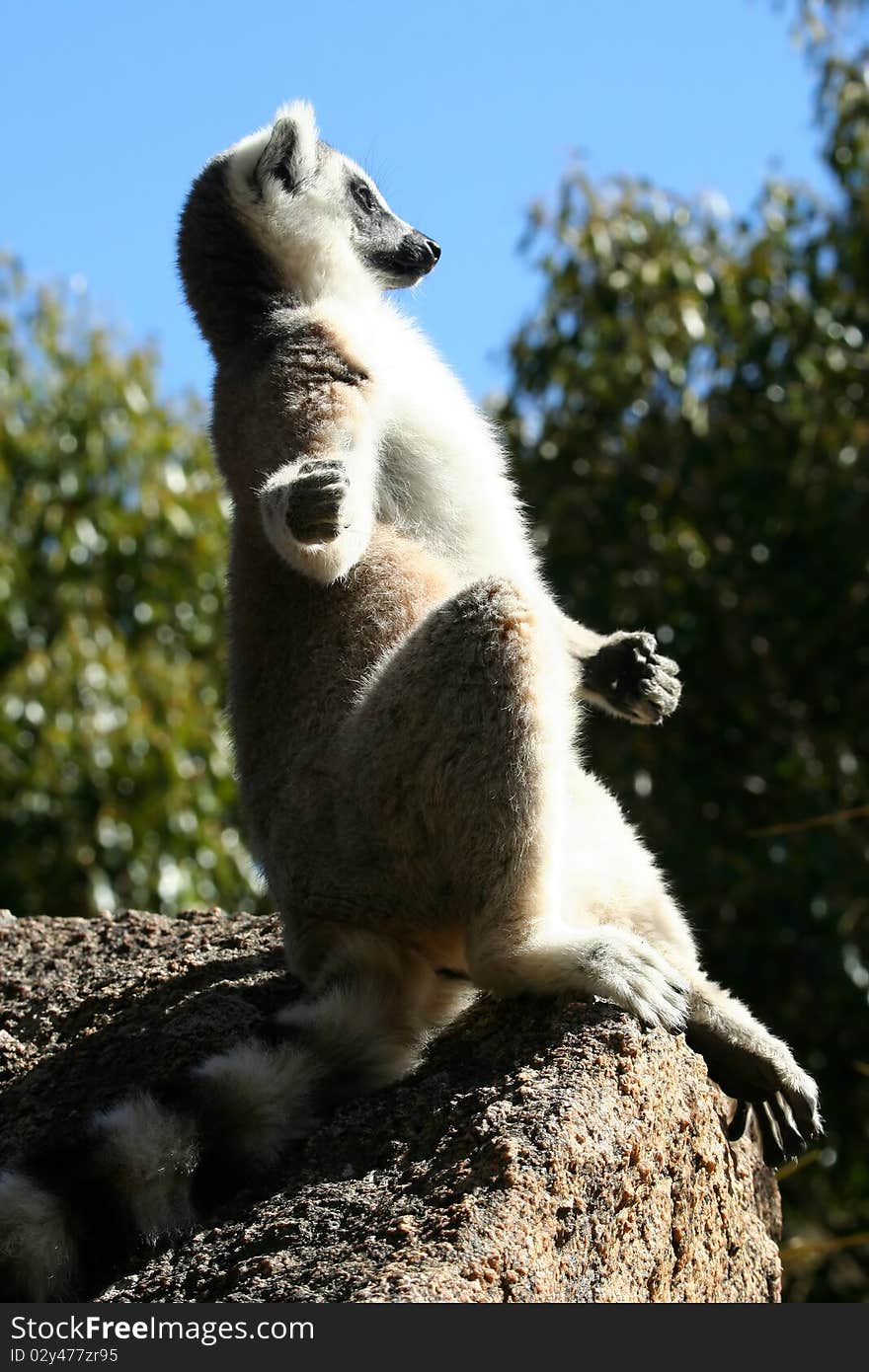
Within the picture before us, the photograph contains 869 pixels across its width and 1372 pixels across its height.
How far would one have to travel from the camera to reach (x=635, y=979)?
3457 mm

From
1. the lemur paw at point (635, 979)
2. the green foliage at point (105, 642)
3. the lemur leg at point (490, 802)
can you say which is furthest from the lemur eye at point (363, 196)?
the green foliage at point (105, 642)

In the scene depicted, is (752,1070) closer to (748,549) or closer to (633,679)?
(633,679)

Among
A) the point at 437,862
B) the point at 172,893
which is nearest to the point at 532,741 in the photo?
the point at 437,862

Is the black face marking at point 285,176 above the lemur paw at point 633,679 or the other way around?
above

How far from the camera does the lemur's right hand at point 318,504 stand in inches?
142

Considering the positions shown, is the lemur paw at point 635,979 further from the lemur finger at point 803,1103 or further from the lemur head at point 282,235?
the lemur head at point 282,235

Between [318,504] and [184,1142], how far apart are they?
60.7 inches

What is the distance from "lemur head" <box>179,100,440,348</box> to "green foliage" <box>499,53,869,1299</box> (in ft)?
10.8

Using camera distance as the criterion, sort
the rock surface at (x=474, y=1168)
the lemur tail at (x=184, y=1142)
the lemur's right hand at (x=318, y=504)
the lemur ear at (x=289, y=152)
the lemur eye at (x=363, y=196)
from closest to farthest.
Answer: the rock surface at (x=474, y=1168)
the lemur tail at (x=184, y=1142)
the lemur's right hand at (x=318, y=504)
the lemur ear at (x=289, y=152)
the lemur eye at (x=363, y=196)

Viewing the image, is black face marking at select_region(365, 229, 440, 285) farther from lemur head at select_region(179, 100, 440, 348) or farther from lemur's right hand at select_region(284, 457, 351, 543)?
lemur's right hand at select_region(284, 457, 351, 543)

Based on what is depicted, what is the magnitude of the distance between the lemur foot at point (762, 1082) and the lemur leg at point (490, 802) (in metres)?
0.20

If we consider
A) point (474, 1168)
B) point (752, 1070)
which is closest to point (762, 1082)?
point (752, 1070)

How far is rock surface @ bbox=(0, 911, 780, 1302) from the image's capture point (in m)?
2.80

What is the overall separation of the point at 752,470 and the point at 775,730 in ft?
4.67
